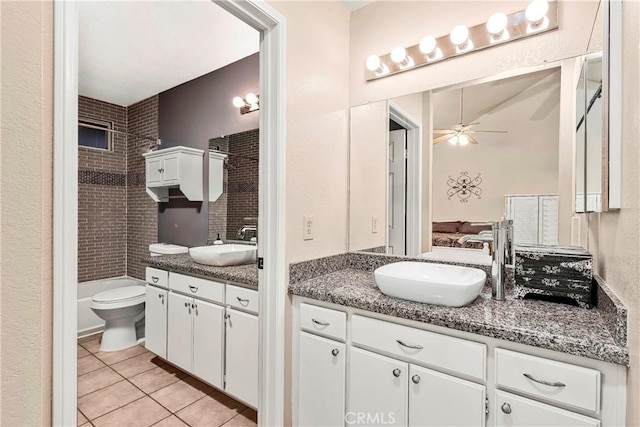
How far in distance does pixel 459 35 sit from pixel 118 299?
3195mm

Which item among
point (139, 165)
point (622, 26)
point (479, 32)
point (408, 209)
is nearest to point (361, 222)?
point (408, 209)

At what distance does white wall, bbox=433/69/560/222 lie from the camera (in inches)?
58.2

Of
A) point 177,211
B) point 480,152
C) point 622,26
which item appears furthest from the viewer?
point 177,211

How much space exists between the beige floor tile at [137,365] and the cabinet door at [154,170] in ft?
5.68

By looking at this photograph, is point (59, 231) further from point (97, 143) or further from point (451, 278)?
point (97, 143)

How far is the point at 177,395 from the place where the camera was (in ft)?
7.19

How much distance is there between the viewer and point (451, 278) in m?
1.53

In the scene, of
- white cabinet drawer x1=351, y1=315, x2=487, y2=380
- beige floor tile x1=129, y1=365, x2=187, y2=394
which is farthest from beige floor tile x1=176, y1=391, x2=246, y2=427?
white cabinet drawer x1=351, y1=315, x2=487, y2=380

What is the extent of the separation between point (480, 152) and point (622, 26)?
0.73 meters

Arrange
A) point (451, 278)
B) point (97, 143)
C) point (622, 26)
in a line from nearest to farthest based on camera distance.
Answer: point (622, 26), point (451, 278), point (97, 143)

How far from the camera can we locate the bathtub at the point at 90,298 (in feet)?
10.7

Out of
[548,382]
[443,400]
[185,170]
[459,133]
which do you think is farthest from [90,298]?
[548,382]

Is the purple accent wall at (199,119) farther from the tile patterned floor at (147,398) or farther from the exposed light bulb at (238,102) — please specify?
the tile patterned floor at (147,398)

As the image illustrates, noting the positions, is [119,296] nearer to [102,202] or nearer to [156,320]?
[156,320]
